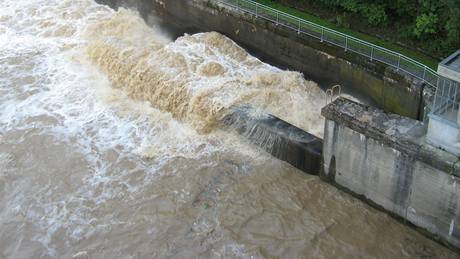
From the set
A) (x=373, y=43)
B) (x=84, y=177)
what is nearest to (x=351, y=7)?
(x=373, y=43)

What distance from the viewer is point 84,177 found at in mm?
14547

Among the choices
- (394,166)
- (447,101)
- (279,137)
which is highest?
(447,101)

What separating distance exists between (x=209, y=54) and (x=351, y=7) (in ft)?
14.7

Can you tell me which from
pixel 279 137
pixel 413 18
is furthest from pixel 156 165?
pixel 413 18

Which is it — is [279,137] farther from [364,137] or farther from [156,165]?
[156,165]

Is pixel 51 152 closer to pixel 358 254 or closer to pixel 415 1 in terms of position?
pixel 358 254

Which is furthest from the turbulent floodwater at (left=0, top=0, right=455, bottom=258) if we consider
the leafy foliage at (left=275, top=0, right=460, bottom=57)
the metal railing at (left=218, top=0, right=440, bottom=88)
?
the leafy foliage at (left=275, top=0, right=460, bottom=57)

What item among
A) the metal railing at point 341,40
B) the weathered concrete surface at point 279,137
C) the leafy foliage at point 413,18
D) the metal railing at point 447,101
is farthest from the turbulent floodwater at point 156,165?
the metal railing at point 447,101

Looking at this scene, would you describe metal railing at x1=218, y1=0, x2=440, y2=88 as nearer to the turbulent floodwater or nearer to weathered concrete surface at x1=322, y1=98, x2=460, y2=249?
the turbulent floodwater

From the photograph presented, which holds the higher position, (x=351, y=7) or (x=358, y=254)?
(x=351, y=7)

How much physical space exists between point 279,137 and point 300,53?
136 inches

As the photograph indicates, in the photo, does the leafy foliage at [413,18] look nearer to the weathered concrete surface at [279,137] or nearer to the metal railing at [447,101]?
the metal railing at [447,101]

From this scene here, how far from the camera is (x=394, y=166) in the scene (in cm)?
1251

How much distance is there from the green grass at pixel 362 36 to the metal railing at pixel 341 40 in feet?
2.30
